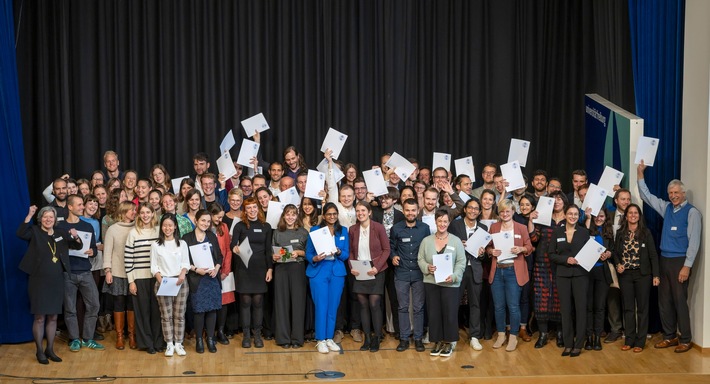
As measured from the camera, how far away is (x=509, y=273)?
816 centimetres

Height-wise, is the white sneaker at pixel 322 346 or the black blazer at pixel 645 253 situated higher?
the black blazer at pixel 645 253

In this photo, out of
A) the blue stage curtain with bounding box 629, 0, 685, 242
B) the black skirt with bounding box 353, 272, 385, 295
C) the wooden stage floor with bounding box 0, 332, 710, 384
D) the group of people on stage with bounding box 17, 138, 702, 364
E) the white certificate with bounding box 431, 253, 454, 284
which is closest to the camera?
the wooden stage floor with bounding box 0, 332, 710, 384

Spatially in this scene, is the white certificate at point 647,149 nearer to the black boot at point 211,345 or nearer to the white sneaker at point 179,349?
the black boot at point 211,345

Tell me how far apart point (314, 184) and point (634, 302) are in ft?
10.1

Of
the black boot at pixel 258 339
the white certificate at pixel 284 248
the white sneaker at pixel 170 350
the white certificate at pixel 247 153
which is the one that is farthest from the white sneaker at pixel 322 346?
the white certificate at pixel 247 153

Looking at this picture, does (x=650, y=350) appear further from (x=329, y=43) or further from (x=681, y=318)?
(x=329, y=43)

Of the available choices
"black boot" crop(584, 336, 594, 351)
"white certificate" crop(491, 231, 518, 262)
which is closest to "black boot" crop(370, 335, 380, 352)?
"white certificate" crop(491, 231, 518, 262)

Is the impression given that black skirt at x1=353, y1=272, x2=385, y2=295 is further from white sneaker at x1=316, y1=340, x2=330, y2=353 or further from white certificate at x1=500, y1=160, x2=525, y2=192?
white certificate at x1=500, y1=160, x2=525, y2=192

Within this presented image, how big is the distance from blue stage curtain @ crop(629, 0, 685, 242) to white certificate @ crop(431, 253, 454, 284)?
225 centimetres

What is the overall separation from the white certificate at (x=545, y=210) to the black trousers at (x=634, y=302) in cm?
84

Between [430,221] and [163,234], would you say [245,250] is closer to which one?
[163,234]

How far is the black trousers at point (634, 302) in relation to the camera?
8164 mm

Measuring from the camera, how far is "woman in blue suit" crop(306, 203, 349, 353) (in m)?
8.11

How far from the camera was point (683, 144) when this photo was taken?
842 cm
